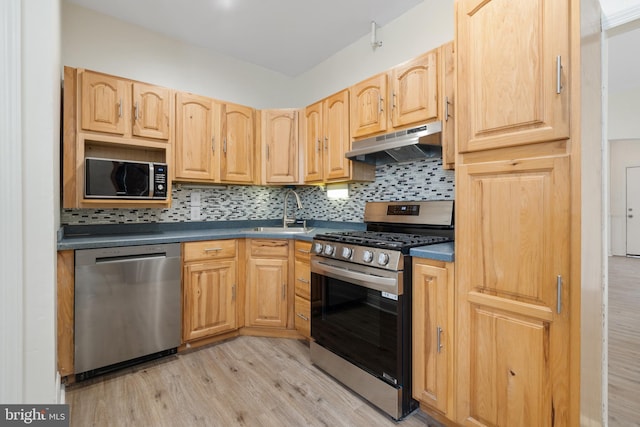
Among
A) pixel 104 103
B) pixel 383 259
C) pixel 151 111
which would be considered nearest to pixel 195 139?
pixel 151 111

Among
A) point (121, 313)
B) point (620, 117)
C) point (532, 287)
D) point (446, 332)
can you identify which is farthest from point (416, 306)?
point (620, 117)

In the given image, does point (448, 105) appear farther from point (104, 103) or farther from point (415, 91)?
point (104, 103)

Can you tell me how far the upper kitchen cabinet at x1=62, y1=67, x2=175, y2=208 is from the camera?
2.14 m

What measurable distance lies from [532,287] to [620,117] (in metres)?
5.81

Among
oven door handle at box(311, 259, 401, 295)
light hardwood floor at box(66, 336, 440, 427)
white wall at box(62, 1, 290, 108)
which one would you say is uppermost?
white wall at box(62, 1, 290, 108)

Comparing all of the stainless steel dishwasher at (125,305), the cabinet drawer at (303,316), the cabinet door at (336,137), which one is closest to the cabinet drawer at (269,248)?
the cabinet drawer at (303,316)

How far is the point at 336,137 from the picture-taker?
2715 millimetres

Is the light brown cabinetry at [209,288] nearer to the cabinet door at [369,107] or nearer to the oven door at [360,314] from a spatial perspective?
the oven door at [360,314]

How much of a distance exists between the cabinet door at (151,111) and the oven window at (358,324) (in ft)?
5.97

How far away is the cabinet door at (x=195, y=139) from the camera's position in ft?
8.65

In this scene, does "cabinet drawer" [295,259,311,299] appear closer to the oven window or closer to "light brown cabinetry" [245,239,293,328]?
"light brown cabinetry" [245,239,293,328]

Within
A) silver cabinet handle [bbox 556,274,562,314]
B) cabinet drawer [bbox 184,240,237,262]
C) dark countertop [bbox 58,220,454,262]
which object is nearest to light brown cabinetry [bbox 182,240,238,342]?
cabinet drawer [bbox 184,240,237,262]

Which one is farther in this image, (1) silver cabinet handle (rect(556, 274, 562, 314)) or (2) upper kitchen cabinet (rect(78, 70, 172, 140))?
(2) upper kitchen cabinet (rect(78, 70, 172, 140))

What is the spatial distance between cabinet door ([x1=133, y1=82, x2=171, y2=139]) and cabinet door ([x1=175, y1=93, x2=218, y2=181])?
0.34 ft
